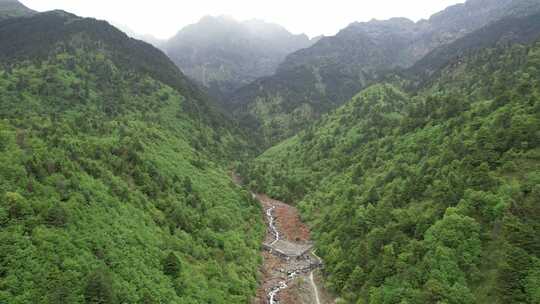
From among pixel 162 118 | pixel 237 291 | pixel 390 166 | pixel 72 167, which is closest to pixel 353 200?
pixel 390 166

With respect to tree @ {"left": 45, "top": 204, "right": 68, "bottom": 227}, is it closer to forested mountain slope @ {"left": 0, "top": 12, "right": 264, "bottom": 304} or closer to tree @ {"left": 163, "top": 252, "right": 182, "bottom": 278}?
forested mountain slope @ {"left": 0, "top": 12, "right": 264, "bottom": 304}

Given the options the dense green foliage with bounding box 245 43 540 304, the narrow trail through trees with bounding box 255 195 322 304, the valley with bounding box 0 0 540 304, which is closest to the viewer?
the valley with bounding box 0 0 540 304

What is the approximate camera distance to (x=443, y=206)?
53.3 metres

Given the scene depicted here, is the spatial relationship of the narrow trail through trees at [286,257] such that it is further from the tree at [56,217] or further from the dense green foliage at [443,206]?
the tree at [56,217]

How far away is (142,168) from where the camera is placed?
69.3 m

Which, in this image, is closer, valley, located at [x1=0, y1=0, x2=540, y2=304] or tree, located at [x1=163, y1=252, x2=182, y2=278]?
valley, located at [x1=0, y1=0, x2=540, y2=304]

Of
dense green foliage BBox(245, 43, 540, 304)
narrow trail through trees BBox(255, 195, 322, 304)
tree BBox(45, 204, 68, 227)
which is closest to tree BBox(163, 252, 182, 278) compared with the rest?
tree BBox(45, 204, 68, 227)

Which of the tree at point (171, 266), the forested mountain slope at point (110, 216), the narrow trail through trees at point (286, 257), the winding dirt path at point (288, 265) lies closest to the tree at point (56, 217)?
the forested mountain slope at point (110, 216)

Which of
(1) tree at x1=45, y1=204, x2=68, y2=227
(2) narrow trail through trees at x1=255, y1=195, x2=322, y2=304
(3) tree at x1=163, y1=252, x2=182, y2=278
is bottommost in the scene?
(2) narrow trail through trees at x1=255, y1=195, x2=322, y2=304

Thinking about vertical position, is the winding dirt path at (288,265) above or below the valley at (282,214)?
below

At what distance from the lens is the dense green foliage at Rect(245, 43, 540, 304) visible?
41.9m

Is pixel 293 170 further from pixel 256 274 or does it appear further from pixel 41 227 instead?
pixel 41 227

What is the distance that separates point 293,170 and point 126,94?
67592 millimetres

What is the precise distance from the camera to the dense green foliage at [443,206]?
41938mm
